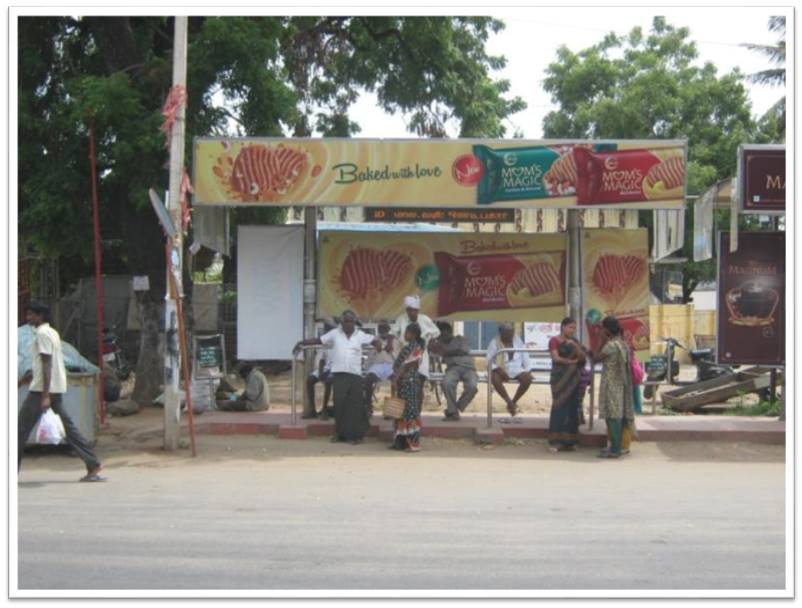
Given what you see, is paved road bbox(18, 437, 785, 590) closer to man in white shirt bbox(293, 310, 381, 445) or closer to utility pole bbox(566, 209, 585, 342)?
man in white shirt bbox(293, 310, 381, 445)

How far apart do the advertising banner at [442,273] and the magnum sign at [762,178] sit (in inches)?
100

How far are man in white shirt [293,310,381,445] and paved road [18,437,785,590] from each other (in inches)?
15.7

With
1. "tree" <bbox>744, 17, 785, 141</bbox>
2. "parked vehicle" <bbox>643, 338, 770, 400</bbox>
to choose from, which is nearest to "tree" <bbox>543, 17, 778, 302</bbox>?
"tree" <bbox>744, 17, 785, 141</bbox>

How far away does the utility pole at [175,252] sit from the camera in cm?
1009

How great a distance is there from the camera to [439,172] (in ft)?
36.4

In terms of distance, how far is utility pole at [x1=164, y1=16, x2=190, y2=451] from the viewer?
33.1ft

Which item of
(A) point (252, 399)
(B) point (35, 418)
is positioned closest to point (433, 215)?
(A) point (252, 399)

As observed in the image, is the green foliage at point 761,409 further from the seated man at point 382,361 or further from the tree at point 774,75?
the tree at point 774,75

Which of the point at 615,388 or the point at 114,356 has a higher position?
the point at 615,388

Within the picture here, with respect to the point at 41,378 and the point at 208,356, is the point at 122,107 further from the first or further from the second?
the point at 41,378

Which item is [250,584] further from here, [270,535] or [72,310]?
[72,310]

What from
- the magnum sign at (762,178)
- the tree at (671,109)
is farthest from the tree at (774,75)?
the magnum sign at (762,178)

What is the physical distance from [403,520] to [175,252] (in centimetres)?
461

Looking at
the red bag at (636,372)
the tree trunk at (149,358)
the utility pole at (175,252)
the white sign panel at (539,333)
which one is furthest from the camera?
the white sign panel at (539,333)
